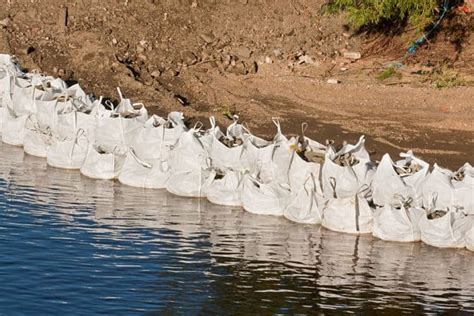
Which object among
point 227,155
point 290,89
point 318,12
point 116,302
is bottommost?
point 116,302

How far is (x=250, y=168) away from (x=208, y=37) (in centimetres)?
808

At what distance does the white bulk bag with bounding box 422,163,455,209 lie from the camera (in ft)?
44.3

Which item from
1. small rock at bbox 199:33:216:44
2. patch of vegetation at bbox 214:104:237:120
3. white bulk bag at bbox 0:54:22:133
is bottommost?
patch of vegetation at bbox 214:104:237:120

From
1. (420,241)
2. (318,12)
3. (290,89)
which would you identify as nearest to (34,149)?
(290,89)

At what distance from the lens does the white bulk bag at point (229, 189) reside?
14695 mm

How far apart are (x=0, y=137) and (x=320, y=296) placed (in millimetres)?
8210

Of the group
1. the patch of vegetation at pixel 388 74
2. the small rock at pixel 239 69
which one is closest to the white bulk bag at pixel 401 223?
the patch of vegetation at pixel 388 74

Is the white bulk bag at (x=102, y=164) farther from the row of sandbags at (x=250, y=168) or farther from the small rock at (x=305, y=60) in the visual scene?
the small rock at (x=305, y=60)

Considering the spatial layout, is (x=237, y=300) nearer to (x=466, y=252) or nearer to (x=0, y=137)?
(x=466, y=252)

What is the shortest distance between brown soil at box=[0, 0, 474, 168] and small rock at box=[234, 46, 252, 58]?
0.04 meters

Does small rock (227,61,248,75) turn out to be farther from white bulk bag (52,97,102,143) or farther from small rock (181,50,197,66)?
white bulk bag (52,97,102,143)

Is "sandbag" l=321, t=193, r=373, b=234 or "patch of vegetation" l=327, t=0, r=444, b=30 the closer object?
"sandbag" l=321, t=193, r=373, b=234

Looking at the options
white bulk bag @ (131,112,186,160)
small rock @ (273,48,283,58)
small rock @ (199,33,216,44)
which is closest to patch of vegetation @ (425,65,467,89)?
small rock @ (273,48,283,58)

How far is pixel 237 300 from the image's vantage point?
443 inches
